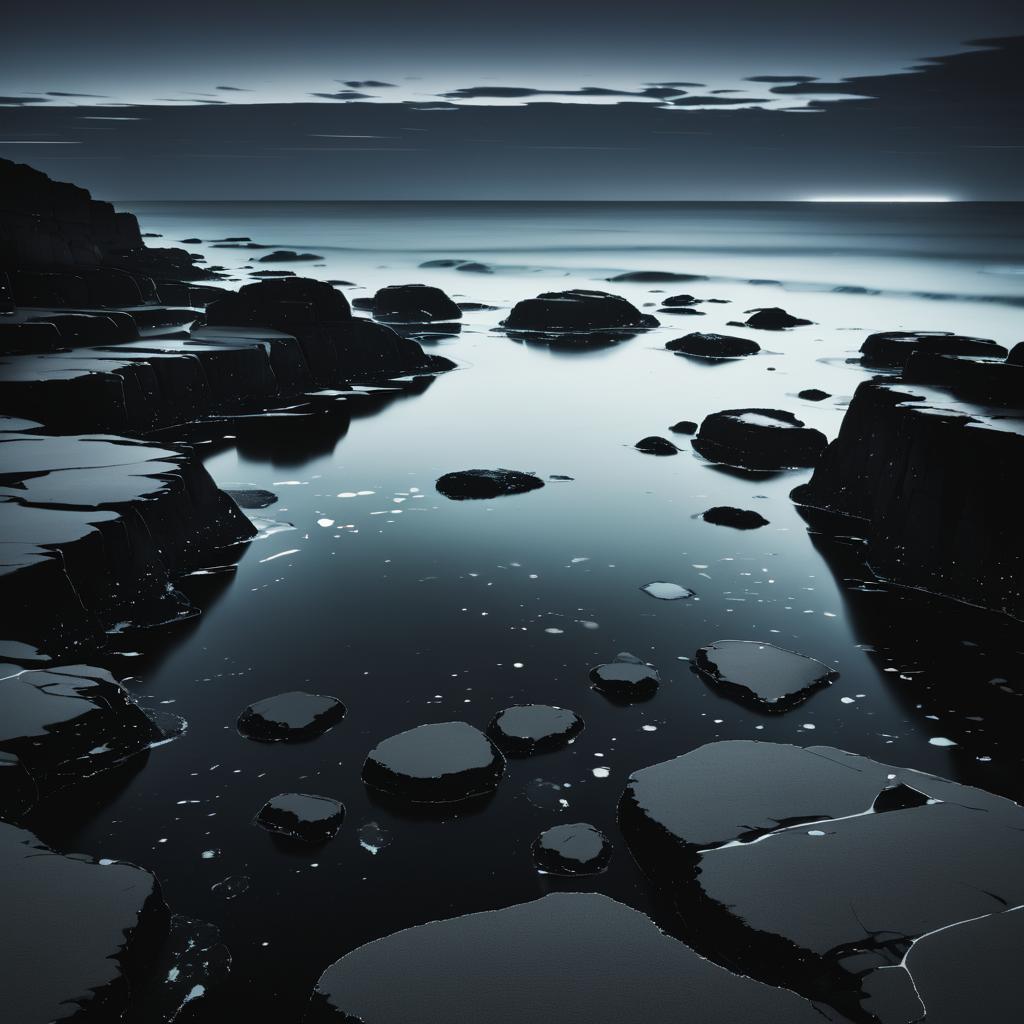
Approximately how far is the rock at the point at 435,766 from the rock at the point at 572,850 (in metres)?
0.32

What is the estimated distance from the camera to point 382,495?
7152 millimetres

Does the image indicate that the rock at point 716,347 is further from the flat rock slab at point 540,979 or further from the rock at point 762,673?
the flat rock slab at point 540,979

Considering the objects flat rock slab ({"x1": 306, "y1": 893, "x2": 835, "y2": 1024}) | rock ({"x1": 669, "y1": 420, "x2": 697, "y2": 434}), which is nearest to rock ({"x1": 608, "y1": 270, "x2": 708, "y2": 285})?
rock ({"x1": 669, "y1": 420, "x2": 697, "y2": 434})

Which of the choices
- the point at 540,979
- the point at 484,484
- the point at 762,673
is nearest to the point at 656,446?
the point at 484,484

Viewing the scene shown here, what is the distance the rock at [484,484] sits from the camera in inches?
278

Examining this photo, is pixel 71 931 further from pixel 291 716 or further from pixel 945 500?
pixel 945 500

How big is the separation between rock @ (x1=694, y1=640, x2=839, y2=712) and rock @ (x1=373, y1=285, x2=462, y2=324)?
15.6 metres

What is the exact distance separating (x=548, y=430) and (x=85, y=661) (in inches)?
260

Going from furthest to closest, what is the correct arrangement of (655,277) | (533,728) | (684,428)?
1. (655,277)
2. (684,428)
3. (533,728)

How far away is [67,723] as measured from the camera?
3.10m

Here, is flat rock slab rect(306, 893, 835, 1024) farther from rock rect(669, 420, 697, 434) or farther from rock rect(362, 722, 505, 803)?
rock rect(669, 420, 697, 434)

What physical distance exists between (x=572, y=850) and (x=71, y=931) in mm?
1356

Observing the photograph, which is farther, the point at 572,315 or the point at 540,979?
the point at 572,315

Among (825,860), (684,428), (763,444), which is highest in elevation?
(825,860)
